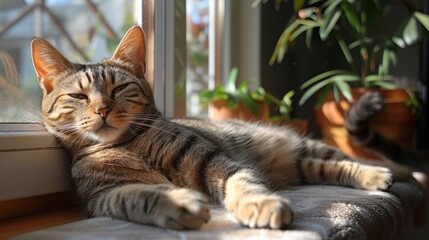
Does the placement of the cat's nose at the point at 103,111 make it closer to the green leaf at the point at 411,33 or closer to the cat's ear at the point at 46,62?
the cat's ear at the point at 46,62

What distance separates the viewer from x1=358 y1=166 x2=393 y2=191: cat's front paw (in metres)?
1.21

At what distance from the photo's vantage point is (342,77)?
1.89 metres

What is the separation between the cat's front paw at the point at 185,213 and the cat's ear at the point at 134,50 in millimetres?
549

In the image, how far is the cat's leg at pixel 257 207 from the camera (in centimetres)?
74

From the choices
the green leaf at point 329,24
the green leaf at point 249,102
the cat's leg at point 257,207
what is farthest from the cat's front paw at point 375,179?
the green leaf at point 329,24

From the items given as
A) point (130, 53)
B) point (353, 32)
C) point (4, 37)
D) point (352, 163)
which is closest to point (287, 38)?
point (353, 32)

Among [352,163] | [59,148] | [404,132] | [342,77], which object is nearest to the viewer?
[59,148]

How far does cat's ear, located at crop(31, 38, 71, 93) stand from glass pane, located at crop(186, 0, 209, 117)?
80cm

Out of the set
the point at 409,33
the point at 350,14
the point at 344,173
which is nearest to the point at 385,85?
the point at 409,33

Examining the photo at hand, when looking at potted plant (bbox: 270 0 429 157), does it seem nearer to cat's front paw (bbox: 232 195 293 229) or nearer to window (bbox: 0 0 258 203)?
window (bbox: 0 0 258 203)

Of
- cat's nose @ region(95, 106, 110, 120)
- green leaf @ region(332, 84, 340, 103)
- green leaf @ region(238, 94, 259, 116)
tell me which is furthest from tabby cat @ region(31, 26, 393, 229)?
green leaf @ region(332, 84, 340, 103)

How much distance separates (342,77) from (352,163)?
0.65 metres

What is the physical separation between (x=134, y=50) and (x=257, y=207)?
628mm

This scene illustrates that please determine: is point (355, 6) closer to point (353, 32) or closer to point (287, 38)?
point (353, 32)
